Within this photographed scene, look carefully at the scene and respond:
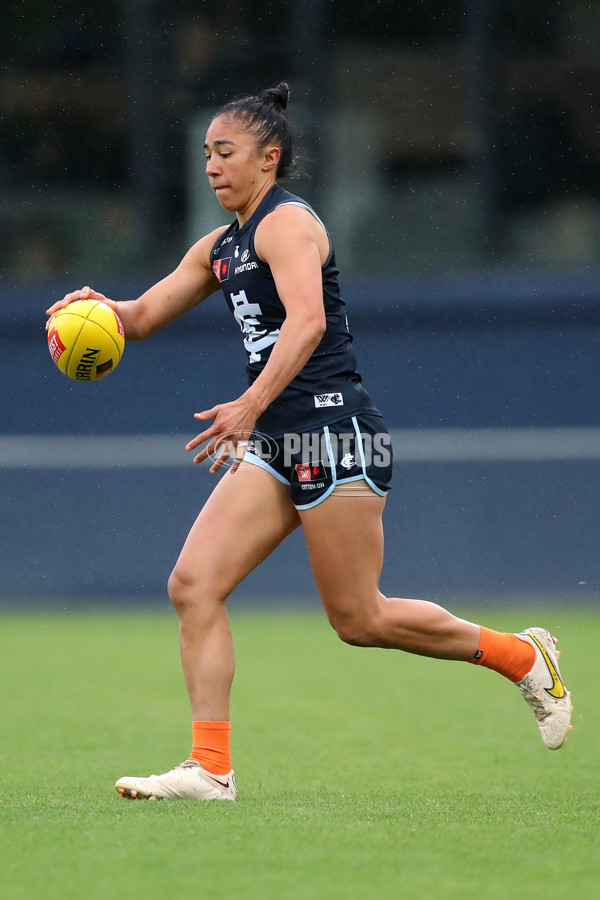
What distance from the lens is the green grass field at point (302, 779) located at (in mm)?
3490

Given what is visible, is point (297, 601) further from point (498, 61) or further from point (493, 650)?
point (493, 650)

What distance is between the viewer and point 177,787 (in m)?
4.57

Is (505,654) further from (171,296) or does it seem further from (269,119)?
(269,119)

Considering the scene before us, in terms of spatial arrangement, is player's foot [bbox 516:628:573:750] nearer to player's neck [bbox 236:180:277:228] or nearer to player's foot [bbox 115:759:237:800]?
player's foot [bbox 115:759:237:800]

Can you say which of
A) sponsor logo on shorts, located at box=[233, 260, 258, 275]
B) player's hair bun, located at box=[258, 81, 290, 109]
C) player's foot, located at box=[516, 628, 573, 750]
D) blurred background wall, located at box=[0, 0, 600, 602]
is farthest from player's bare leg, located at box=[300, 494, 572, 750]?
blurred background wall, located at box=[0, 0, 600, 602]

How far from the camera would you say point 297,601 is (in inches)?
476

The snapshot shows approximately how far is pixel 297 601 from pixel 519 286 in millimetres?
3712

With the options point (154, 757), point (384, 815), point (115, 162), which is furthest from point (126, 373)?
point (384, 815)

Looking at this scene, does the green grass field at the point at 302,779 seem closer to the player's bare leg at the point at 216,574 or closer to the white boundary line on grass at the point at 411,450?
the player's bare leg at the point at 216,574

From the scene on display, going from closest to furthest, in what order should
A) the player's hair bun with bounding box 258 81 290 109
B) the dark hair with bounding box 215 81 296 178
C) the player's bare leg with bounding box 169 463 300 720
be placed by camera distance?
1. the player's bare leg with bounding box 169 463 300 720
2. the dark hair with bounding box 215 81 296 178
3. the player's hair bun with bounding box 258 81 290 109

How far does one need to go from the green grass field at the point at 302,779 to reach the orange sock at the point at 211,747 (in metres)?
0.18

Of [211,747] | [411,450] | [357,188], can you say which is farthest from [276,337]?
[357,188]

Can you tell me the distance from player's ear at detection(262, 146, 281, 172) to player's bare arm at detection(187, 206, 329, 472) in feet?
0.82

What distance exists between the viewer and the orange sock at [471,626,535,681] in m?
5.05
